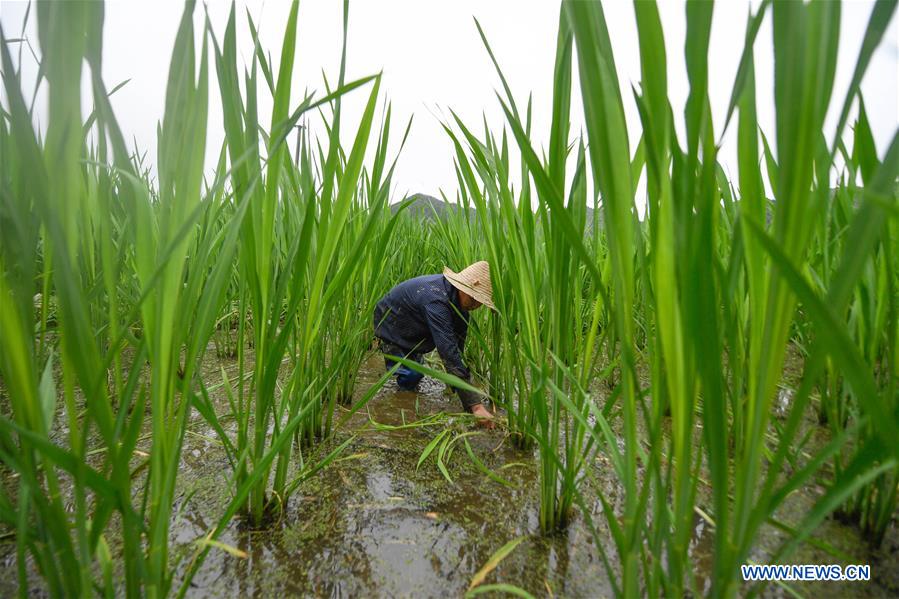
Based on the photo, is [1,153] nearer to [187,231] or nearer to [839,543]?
[187,231]

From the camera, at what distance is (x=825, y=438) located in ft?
3.46

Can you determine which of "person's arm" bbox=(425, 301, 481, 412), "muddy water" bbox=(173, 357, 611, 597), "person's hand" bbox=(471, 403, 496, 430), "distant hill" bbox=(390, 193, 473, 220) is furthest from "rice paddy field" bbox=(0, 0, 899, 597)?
"person's arm" bbox=(425, 301, 481, 412)

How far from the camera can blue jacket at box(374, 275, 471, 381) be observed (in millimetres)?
1592

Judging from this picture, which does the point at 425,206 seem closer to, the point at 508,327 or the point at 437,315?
the point at 437,315

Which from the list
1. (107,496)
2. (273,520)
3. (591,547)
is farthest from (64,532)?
(591,547)

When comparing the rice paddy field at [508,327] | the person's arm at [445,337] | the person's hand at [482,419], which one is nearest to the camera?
the rice paddy field at [508,327]

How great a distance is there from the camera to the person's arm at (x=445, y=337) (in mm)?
1570

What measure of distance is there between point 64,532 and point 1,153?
368mm

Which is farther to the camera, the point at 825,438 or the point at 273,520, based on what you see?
the point at 825,438

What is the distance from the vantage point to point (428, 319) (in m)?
1.62

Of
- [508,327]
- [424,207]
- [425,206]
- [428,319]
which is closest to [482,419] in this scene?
[508,327]

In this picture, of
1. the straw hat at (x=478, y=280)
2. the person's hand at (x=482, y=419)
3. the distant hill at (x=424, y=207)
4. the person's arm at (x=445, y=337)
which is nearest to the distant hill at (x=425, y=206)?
the distant hill at (x=424, y=207)

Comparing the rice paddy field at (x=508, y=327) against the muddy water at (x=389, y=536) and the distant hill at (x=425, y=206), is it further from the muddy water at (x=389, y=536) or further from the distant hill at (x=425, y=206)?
the distant hill at (x=425, y=206)

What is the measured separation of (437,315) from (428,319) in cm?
4
